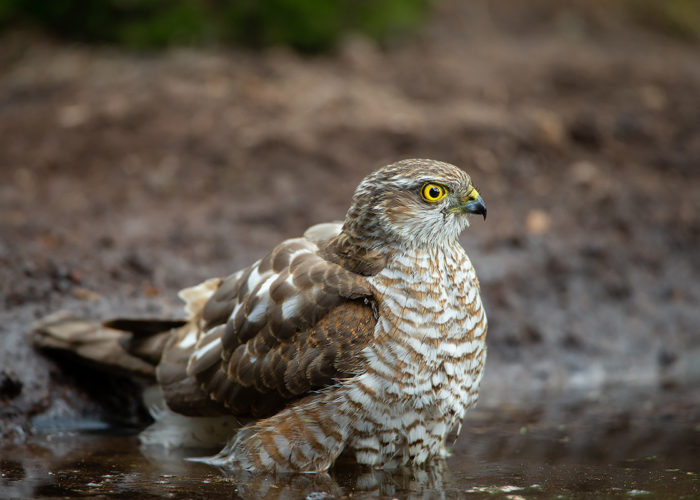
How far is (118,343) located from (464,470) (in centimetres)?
213

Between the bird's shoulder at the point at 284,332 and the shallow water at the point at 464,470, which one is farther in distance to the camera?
the bird's shoulder at the point at 284,332

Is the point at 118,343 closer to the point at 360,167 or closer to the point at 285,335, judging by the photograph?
the point at 285,335

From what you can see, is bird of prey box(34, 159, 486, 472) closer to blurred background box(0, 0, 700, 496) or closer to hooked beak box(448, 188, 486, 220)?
hooked beak box(448, 188, 486, 220)

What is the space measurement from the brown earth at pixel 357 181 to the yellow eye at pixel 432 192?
209 cm

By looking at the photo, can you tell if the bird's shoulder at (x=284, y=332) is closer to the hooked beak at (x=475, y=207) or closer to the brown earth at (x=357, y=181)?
the hooked beak at (x=475, y=207)

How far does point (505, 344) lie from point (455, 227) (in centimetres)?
247

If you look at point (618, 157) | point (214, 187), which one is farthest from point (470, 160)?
point (214, 187)

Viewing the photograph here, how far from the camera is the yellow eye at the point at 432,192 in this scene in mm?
4613

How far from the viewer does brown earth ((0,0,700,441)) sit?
6559 millimetres

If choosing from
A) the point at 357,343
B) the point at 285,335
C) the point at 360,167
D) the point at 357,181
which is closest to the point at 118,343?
the point at 285,335

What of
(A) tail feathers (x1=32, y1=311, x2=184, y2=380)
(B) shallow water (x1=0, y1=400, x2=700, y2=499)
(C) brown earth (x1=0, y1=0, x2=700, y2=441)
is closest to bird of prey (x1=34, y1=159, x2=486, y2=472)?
(B) shallow water (x1=0, y1=400, x2=700, y2=499)

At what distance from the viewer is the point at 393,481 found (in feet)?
14.3

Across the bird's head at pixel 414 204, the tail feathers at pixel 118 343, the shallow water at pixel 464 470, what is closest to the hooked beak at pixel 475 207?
the bird's head at pixel 414 204

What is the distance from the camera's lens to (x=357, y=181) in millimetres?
8516
